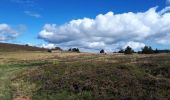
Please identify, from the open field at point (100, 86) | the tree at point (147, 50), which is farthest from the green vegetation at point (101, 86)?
the tree at point (147, 50)

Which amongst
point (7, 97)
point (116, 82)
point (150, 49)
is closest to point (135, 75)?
point (116, 82)

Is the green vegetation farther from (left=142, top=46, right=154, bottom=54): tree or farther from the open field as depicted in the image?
(left=142, top=46, right=154, bottom=54): tree

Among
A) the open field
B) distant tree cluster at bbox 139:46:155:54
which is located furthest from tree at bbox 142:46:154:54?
the open field

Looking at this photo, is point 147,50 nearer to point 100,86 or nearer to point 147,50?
point 147,50

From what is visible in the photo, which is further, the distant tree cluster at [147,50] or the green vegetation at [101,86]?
the distant tree cluster at [147,50]

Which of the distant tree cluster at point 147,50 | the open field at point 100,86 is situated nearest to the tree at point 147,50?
the distant tree cluster at point 147,50

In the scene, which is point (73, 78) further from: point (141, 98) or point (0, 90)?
point (141, 98)

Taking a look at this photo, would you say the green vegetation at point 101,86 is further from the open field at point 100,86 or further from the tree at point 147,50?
the tree at point 147,50

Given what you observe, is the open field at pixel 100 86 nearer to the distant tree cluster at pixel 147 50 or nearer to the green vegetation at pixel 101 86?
the green vegetation at pixel 101 86

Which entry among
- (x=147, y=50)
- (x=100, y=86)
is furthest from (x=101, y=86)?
(x=147, y=50)

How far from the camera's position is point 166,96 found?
19.2 meters

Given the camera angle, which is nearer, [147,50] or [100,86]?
A: [100,86]

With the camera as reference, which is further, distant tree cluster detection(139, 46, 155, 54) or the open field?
distant tree cluster detection(139, 46, 155, 54)

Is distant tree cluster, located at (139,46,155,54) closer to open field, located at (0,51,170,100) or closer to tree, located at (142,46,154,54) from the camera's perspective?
tree, located at (142,46,154,54)
